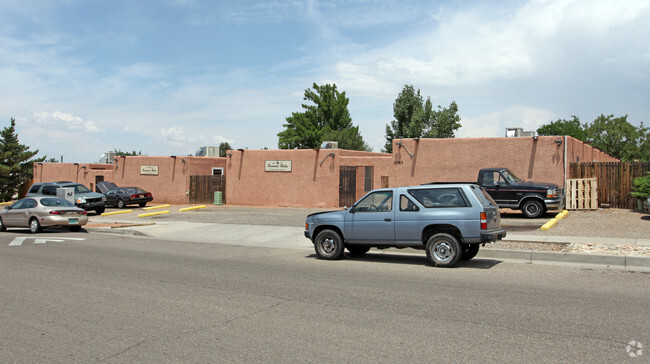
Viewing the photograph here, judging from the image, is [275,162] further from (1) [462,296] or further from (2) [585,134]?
(2) [585,134]

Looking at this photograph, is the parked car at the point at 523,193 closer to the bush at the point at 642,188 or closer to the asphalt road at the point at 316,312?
the bush at the point at 642,188

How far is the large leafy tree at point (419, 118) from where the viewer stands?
53188 mm

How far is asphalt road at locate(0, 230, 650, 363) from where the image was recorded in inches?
212

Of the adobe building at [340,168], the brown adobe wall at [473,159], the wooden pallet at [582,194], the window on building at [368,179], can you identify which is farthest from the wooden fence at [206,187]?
the wooden pallet at [582,194]

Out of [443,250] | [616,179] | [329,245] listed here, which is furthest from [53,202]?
[616,179]

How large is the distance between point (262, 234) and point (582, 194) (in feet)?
43.5

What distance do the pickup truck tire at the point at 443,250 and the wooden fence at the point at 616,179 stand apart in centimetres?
1453

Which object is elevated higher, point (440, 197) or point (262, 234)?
point (440, 197)

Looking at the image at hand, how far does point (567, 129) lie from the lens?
77.4 m

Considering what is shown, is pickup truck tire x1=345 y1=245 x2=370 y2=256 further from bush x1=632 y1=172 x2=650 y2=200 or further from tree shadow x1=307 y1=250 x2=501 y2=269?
bush x1=632 y1=172 x2=650 y2=200

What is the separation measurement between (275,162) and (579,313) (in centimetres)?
2602

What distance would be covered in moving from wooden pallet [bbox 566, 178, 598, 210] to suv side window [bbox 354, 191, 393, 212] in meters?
13.3

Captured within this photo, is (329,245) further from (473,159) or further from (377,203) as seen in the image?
(473,159)

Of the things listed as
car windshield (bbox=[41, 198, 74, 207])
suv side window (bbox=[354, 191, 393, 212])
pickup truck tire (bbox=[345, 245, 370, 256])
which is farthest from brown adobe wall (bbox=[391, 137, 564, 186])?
car windshield (bbox=[41, 198, 74, 207])
